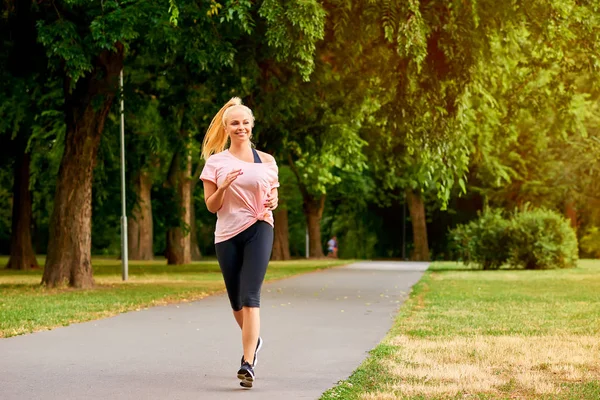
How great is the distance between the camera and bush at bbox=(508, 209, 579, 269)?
3180 centimetres

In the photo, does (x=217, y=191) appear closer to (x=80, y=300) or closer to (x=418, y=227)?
(x=80, y=300)

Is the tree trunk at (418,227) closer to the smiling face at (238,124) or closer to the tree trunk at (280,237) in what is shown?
the tree trunk at (280,237)

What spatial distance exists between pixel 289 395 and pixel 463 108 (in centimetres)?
1278

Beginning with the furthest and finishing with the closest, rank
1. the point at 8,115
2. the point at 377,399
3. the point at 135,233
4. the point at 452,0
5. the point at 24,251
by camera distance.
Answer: the point at 135,233, the point at 24,251, the point at 8,115, the point at 452,0, the point at 377,399

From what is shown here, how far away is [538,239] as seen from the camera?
106 ft

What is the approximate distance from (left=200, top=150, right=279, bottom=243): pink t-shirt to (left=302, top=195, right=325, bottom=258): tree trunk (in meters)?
42.1

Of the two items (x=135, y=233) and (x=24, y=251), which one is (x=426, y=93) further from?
(x=135, y=233)

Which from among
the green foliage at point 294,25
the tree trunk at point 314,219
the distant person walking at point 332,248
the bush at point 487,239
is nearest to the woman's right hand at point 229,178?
the green foliage at point 294,25

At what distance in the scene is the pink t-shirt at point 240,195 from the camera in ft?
24.4

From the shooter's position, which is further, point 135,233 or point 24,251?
point 135,233

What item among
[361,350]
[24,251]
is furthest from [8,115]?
[361,350]

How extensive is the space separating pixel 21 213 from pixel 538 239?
648 inches

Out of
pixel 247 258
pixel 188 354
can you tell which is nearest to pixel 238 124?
pixel 247 258

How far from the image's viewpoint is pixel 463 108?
19.0 meters
